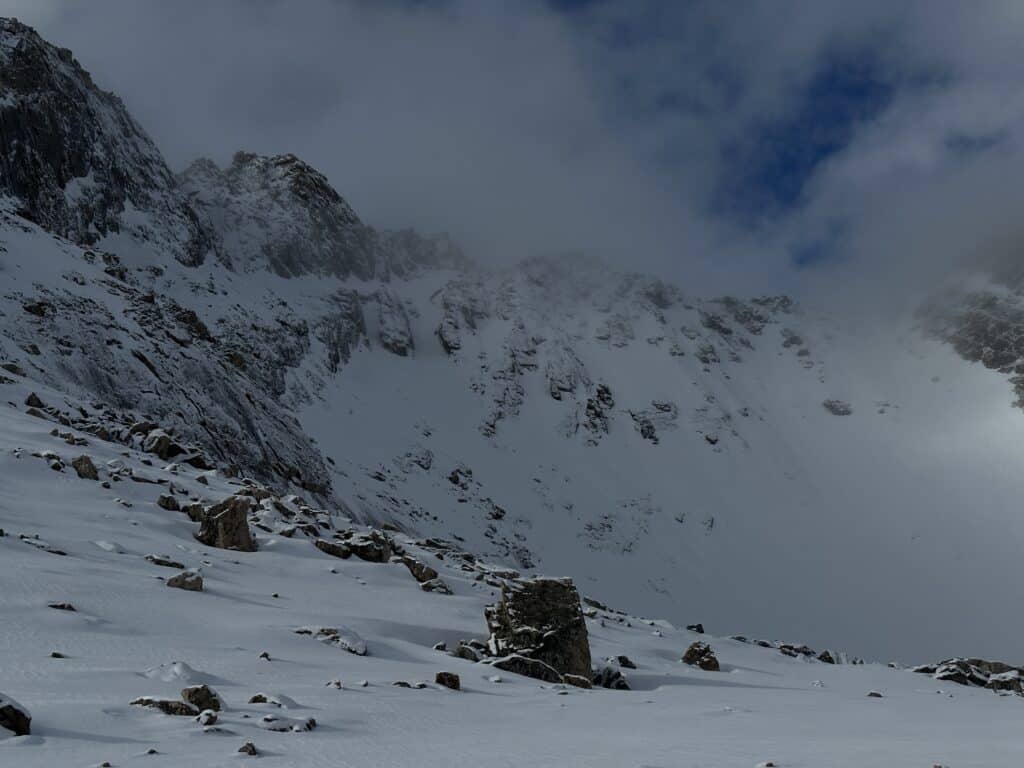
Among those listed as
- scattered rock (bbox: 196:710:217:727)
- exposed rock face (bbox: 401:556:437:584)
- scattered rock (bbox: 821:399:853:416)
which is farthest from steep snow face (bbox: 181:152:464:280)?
scattered rock (bbox: 196:710:217:727)

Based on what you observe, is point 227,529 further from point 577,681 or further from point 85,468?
point 577,681

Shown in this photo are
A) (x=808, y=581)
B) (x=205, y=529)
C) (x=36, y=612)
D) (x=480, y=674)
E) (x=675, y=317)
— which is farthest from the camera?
(x=675, y=317)

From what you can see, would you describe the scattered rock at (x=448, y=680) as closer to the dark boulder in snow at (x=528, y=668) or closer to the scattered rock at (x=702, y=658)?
the dark boulder in snow at (x=528, y=668)

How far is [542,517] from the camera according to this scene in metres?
81.8

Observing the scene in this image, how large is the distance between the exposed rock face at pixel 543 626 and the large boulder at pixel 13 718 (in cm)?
947

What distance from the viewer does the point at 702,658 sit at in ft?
56.2

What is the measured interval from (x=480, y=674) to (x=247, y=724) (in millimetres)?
5865

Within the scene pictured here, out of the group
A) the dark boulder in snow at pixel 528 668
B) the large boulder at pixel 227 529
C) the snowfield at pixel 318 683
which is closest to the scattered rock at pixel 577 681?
the dark boulder in snow at pixel 528 668

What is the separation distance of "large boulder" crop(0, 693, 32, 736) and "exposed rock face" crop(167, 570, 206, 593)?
7.18 m

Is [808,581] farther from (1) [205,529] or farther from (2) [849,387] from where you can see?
(1) [205,529]

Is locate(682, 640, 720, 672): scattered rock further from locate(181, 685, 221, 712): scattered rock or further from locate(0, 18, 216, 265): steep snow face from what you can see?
locate(0, 18, 216, 265): steep snow face

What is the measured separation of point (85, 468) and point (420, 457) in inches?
2419

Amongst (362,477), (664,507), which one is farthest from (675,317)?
(362,477)

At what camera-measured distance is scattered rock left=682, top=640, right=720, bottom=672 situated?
1683 centimetres
